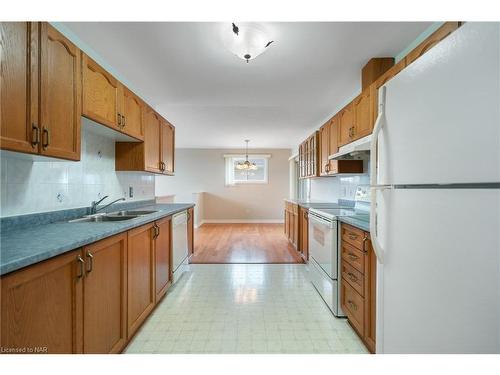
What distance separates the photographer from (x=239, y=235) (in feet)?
18.2

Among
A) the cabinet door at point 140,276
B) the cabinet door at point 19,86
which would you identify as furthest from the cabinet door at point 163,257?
the cabinet door at point 19,86

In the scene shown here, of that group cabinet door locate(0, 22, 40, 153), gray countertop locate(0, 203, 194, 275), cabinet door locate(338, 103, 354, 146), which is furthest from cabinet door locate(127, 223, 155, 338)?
cabinet door locate(338, 103, 354, 146)

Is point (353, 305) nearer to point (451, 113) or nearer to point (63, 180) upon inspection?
point (451, 113)

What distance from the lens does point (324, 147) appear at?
11.1ft

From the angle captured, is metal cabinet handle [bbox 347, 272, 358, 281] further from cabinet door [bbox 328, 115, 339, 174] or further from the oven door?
cabinet door [bbox 328, 115, 339, 174]

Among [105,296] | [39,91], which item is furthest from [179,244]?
[39,91]

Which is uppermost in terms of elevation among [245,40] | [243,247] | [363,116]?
[245,40]

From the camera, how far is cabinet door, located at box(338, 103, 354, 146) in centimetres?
244

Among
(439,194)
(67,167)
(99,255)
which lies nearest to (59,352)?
(99,255)

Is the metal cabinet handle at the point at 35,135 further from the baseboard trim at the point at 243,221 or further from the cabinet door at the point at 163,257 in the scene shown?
the baseboard trim at the point at 243,221

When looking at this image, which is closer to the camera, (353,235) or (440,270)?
(440,270)

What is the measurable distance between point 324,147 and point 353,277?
2.08m
